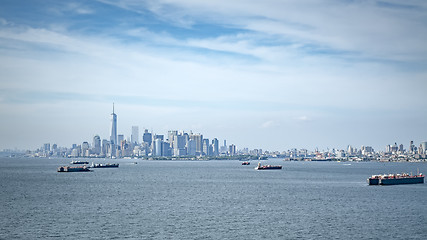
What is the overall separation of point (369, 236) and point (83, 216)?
50.3 metres

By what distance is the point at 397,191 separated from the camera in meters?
149

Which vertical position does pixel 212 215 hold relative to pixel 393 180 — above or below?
below

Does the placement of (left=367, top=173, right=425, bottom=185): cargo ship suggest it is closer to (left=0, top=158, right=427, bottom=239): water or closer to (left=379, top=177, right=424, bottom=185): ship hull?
(left=379, top=177, right=424, bottom=185): ship hull

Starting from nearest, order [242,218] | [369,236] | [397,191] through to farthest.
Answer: [369,236] < [242,218] < [397,191]

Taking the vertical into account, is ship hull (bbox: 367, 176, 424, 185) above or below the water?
above

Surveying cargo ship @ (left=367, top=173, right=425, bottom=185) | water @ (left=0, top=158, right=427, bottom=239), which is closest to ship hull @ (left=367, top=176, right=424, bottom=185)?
cargo ship @ (left=367, top=173, right=425, bottom=185)

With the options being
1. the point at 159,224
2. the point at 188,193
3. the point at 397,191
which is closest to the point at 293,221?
the point at 159,224

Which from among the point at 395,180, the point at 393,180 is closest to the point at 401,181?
the point at 395,180

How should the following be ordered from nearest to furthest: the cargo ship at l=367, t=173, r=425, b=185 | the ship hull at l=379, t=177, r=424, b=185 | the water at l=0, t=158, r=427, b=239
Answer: the water at l=0, t=158, r=427, b=239 < the cargo ship at l=367, t=173, r=425, b=185 < the ship hull at l=379, t=177, r=424, b=185

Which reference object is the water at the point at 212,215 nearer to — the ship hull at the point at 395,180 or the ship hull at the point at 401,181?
the ship hull at the point at 395,180

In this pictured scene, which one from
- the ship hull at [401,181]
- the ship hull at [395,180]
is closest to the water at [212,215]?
the ship hull at [395,180]

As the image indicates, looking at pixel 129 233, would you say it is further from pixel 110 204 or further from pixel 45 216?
pixel 110 204

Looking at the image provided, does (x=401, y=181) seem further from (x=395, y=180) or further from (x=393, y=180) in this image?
(x=393, y=180)

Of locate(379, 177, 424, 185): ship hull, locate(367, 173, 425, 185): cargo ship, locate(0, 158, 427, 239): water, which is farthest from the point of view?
locate(379, 177, 424, 185): ship hull
